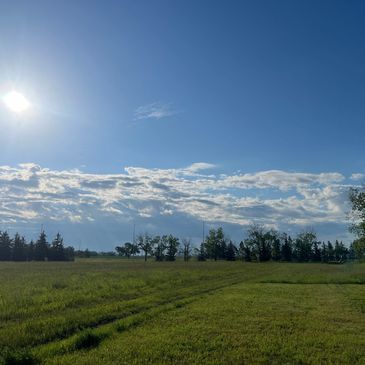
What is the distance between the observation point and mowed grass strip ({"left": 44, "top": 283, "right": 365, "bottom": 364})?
11516 mm

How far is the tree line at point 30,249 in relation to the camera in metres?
155

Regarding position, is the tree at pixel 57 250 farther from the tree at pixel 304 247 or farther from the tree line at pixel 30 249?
the tree at pixel 304 247

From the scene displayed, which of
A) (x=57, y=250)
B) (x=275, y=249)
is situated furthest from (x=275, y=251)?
(x=57, y=250)

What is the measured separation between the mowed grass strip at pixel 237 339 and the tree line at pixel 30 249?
150 m

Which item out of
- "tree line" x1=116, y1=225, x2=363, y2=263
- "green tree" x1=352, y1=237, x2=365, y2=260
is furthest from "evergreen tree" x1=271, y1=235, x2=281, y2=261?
"green tree" x1=352, y1=237, x2=365, y2=260

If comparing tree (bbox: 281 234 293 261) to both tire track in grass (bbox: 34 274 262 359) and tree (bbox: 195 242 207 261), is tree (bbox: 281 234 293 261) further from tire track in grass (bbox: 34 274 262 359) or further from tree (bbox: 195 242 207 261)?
A: tire track in grass (bbox: 34 274 262 359)

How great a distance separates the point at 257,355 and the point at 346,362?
2.43m

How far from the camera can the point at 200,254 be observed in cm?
18712

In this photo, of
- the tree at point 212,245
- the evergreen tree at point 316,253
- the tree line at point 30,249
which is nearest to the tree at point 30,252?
the tree line at point 30,249

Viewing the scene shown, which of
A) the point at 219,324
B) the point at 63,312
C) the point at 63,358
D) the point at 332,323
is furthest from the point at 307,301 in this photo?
the point at 63,358

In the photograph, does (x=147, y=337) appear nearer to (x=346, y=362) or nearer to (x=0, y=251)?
(x=346, y=362)

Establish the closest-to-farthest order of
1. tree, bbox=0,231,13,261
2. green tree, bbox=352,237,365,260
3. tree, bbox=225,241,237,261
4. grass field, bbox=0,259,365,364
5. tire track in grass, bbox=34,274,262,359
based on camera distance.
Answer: grass field, bbox=0,259,365,364
tire track in grass, bbox=34,274,262,359
green tree, bbox=352,237,365,260
tree, bbox=0,231,13,261
tree, bbox=225,241,237,261

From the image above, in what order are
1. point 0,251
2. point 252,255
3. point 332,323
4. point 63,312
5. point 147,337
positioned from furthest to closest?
point 252,255
point 0,251
point 63,312
point 332,323
point 147,337

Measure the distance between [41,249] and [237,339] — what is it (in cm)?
15740
